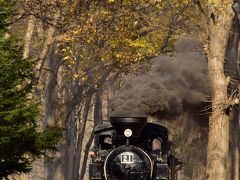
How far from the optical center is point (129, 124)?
2258cm

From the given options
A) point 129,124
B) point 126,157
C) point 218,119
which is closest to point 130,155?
point 126,157

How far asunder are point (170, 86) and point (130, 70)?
9077mm

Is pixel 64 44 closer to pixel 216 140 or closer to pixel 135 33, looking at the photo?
pixel 135 33

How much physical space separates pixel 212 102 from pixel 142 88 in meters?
4.64

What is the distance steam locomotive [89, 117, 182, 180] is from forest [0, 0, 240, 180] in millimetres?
766

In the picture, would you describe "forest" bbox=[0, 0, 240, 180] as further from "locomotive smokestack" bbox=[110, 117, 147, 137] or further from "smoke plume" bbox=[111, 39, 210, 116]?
"locomotive smokestack" bbox=[110, 117, 147, 137]

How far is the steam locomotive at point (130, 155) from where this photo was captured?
894 inches

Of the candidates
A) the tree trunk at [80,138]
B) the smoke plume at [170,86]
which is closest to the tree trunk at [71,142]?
the tree trunk at [80,138]

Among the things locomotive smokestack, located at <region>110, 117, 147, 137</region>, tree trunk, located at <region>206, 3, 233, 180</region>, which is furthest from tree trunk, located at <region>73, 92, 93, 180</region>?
locomotive smokestack, located at <region>110, 117, 147, 137</region>

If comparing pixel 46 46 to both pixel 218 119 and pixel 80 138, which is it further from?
pixel 80 138

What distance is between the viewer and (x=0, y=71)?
24.3m

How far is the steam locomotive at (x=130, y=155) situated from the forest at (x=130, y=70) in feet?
2.51

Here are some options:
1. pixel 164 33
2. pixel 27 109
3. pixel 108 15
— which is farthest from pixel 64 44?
pixel 27 109

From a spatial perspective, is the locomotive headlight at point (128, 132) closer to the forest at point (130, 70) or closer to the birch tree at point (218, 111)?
the forest at point (130, 70)
